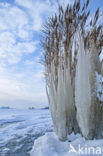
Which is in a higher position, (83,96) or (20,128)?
(83,96)

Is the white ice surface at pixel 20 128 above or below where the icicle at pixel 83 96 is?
below

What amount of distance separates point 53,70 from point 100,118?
1.01 metres

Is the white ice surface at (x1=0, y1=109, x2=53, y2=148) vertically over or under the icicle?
under

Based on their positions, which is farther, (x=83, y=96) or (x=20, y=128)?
(x=20, y=128)

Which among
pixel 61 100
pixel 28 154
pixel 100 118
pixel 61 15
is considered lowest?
pixel 28 154

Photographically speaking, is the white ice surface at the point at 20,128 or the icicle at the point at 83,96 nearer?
the icicle at the point at 83,96

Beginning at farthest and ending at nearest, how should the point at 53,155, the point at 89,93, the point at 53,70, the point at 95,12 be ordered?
the point at 53,70
the point at 95,12
the point at 89,93
the point at 53,155

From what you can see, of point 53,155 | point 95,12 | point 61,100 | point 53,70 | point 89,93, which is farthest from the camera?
point 53,70

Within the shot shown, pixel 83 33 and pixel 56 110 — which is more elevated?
pixel 83 33

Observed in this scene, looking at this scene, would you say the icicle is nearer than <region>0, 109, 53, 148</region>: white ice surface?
Yes

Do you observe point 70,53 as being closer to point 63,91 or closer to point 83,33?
point 83,33

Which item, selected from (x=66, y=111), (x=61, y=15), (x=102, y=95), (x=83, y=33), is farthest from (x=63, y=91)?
(x=61, y=15)

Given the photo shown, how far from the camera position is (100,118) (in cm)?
169

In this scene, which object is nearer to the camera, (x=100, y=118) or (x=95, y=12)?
(x=100, y=118)
